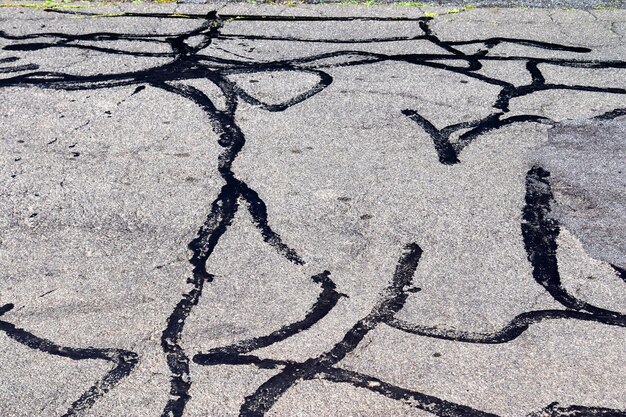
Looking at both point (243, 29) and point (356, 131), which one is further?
point (243, 29)

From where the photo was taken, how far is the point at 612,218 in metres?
3.48

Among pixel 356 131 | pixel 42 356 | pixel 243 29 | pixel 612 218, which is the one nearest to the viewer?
pixel 42 356

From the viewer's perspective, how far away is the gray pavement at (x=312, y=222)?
8.52 feet

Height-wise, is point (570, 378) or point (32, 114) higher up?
point (32, 114)

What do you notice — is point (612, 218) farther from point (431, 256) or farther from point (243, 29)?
point (243, 29)

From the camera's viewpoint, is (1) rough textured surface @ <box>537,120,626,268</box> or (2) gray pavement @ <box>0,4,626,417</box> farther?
(1) rough textured surface @ <box>537,120,626,268</box>

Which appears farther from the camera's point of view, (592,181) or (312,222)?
(592,181)

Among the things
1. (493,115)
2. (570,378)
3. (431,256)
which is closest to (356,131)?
(493,115)

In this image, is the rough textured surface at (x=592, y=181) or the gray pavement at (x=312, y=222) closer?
the gray pavement at (x=312, y=222)

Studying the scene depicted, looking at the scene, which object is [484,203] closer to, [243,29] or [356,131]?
[356,131]

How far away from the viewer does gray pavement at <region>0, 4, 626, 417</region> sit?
260 cm

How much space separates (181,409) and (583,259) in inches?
63.2

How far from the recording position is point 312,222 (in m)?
3.46

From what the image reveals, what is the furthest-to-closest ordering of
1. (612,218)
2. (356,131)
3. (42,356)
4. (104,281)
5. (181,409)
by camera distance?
(356,131), (612,218), (104,281), (42,356), (181,409)
